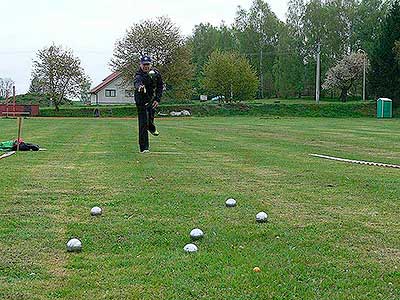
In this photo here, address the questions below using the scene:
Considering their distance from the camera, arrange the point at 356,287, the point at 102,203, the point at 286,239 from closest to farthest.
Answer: the point at 356,287 < the point at 286,239 < the point at 102,203

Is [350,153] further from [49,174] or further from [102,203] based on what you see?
[102,203]

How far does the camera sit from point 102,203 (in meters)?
8.12

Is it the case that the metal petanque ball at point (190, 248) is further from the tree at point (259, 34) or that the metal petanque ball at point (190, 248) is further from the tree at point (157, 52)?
the tree at point (259, 34)

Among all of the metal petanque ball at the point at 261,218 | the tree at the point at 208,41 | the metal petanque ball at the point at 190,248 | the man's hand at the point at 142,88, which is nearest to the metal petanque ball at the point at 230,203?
the metal petanque ball at the point at 261,218

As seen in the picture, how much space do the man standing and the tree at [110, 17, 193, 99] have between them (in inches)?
2204

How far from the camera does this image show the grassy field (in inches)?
184

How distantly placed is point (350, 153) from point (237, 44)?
87215 millimetres

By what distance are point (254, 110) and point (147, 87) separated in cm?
5535

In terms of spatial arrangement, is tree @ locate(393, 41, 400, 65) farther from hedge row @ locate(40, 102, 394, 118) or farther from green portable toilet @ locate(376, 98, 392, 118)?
hedge row @ locate(40, 102, 394, 118)

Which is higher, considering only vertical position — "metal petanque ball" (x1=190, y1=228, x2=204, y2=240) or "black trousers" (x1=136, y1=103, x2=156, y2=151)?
"black trousers" (x1=136, y1=103, x2=156, y2=151)

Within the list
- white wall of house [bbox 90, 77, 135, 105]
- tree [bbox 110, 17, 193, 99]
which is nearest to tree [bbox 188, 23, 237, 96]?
white wall of house [bbox 90, 77, 135, 105]

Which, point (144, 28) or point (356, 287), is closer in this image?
point (356, 287)

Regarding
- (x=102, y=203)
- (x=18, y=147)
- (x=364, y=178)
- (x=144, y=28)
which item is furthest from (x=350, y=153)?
(x=144, y=28)

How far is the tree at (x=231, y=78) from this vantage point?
80.1m
